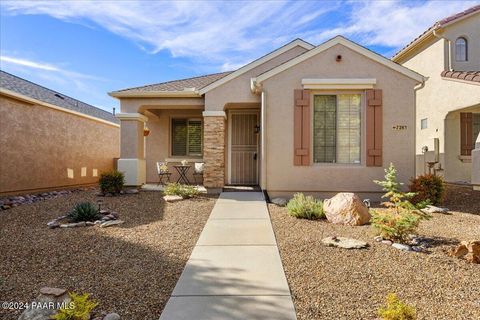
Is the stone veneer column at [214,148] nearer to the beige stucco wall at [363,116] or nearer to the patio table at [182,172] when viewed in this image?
the beige stucco wall at [363,116]

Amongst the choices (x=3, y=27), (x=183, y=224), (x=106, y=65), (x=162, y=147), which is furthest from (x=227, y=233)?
(x=106, y=65)

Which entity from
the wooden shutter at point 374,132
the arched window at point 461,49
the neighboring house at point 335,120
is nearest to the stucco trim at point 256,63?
the neighboring house at point 335,120

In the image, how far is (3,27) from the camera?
1042cm

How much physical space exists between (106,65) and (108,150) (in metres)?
4.53

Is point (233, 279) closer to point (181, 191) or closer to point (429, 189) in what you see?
point (181, 191)

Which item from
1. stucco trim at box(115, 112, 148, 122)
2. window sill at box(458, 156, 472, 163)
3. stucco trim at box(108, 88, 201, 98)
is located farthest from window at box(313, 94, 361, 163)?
window sill at box(458, 156, 472, 163)

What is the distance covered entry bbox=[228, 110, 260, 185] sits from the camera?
1142cm

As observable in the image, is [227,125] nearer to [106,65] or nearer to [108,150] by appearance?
[108,150]

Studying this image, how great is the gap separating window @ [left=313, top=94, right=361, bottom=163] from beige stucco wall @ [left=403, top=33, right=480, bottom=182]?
196 inches

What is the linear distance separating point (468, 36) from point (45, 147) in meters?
16.1

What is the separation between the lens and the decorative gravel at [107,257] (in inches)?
130

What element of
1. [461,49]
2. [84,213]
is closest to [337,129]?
[84,213]

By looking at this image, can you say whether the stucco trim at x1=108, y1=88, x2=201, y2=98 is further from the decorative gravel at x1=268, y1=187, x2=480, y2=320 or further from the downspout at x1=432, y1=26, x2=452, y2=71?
the downspout at x1=432, y1=26, x2=452, y2=71

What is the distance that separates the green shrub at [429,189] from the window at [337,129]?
1.58 meters
